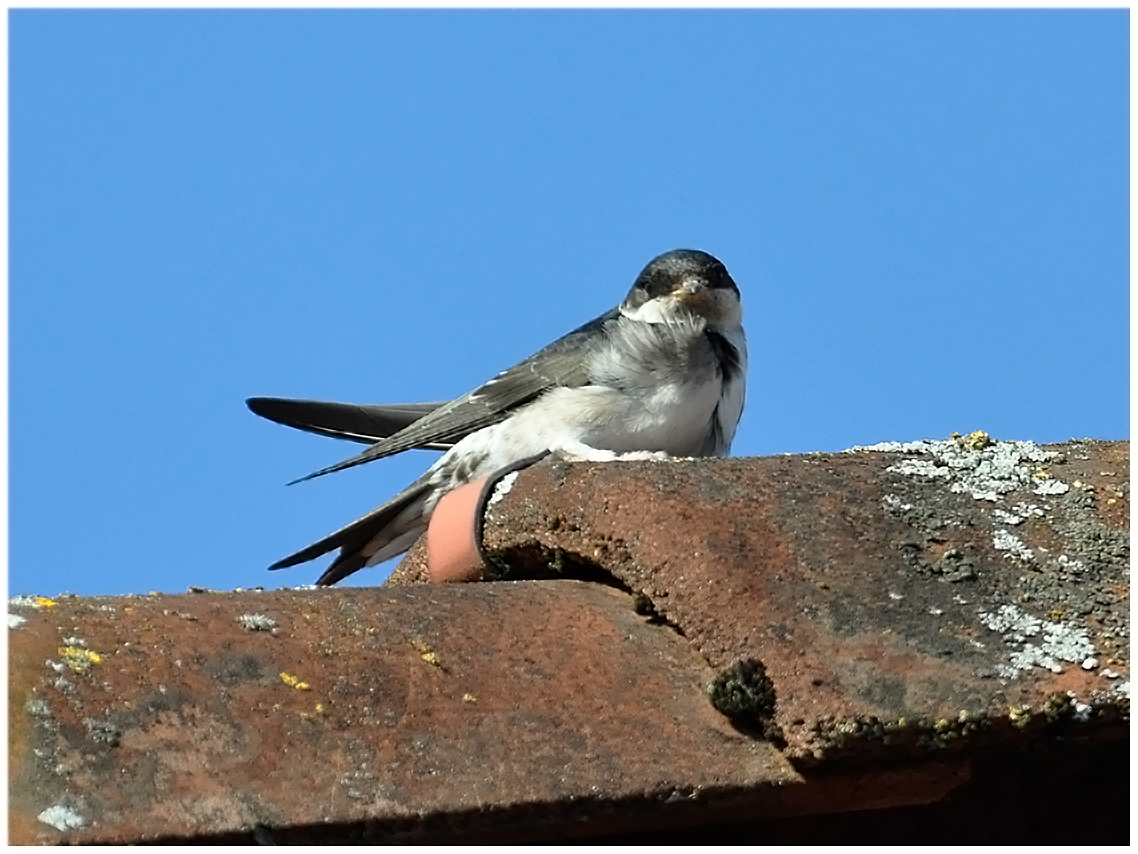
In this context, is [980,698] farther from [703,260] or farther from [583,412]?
[703,260]

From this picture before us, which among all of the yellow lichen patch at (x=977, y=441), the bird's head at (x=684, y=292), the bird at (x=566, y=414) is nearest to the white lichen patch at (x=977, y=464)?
the yellow lichen patch at (x=977, y=441)

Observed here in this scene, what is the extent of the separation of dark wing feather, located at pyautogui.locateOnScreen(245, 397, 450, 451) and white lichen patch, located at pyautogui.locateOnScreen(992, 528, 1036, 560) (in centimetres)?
269

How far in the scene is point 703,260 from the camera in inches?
233

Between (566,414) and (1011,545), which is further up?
(566,414)

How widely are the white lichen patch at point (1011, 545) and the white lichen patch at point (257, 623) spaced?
1.37m

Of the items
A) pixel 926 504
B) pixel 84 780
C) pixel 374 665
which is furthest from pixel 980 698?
pixel 84 780

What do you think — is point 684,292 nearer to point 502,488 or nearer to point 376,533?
point 376,533

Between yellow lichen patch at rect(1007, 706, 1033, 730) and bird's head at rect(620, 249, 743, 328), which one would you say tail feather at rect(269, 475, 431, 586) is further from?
yellow lichen patch at rect(1007, 706, 1033, 730)

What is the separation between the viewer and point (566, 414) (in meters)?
5.09

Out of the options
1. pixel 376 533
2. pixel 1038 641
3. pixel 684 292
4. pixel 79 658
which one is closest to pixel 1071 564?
pixel 1038 641

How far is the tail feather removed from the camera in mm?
5004

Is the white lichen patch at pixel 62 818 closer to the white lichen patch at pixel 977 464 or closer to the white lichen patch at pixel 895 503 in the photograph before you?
the white lichen patch at pixel 895 503

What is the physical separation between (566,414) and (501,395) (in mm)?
356

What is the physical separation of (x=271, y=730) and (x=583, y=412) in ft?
9.13
